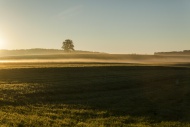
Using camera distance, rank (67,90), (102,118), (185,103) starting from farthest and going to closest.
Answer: (67,90), (185,103), (102,118)

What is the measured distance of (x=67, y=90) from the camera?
38.9 meters

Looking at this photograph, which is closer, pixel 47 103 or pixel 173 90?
pixel 47 103

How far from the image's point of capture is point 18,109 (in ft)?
89.7

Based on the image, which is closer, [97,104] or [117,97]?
[97,104]

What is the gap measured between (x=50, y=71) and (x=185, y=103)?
36314 mm

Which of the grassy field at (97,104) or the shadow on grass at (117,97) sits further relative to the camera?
the shadow on grass at (117,97)

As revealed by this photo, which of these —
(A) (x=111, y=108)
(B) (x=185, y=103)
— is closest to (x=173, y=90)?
(B) (x=185, y=103)

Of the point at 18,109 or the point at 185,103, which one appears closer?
the point at 18,109

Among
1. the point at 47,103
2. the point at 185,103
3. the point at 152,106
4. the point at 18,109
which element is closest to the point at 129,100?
the point at 152,106

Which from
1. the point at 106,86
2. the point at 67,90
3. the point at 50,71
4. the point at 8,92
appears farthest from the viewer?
the point at 50,71

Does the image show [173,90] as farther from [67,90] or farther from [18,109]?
[18,109]

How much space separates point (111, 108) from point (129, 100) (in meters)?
4.62

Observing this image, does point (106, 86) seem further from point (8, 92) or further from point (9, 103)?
point (9, 103)

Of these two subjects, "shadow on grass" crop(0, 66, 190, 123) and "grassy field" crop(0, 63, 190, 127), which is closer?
"grassy field" crop(0, 63, 190, 127)
